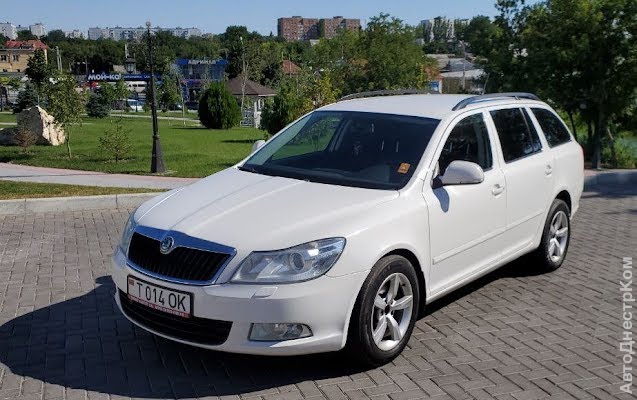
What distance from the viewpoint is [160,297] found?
13.1ft

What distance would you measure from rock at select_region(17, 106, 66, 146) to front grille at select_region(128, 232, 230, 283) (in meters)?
17.3

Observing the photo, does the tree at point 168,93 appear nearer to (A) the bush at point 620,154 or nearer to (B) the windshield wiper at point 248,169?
(A) the bush at point 620,154

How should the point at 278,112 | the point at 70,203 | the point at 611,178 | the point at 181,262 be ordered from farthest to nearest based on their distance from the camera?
the point at 278,112
the point at 611,178
the point at 70,203
the point at 181,262

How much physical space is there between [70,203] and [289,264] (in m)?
6.74

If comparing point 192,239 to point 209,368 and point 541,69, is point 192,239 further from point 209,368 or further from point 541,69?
point 541,69

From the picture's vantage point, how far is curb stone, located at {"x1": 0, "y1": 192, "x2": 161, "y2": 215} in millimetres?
9328

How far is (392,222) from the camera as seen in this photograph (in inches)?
168

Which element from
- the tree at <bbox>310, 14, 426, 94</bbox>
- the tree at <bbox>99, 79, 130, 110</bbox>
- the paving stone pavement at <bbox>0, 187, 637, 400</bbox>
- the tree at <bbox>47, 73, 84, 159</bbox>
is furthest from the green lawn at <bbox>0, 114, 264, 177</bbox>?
the tree at <bbox>99, 79, 130, 110</bbox>

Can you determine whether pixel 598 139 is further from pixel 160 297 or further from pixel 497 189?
pixel 160 297

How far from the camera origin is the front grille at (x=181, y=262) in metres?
3.87

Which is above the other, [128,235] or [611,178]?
[128,235]

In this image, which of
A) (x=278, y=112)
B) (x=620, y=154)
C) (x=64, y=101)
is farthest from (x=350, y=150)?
(x=278, y=112)

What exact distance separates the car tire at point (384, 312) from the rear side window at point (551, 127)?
108 inches

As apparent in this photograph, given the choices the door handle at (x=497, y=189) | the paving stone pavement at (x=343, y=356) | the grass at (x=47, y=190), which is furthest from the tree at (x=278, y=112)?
the door handle at (x=497, y=189)
